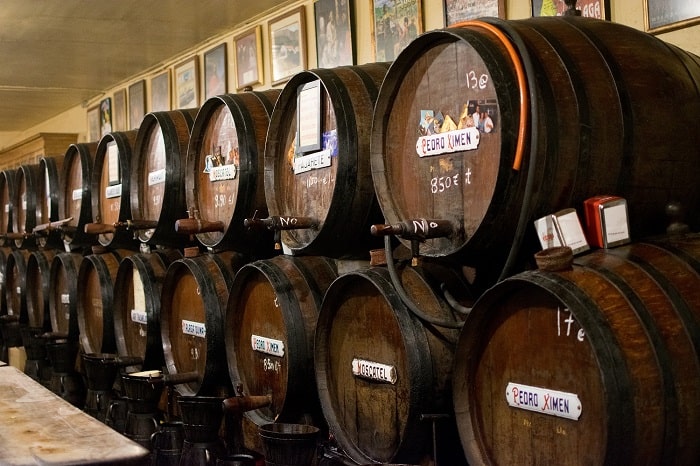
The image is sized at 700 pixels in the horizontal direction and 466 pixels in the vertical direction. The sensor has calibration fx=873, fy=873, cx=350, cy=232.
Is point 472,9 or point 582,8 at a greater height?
point 472,9

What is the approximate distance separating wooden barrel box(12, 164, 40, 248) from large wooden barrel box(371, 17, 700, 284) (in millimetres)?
4391

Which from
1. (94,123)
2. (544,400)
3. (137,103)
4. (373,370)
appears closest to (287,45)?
(137,103)

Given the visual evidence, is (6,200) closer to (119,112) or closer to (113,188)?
(119,112)

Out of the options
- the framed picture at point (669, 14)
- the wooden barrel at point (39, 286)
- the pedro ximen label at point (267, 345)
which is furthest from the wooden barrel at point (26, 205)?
the framed picture at point (669, 14)

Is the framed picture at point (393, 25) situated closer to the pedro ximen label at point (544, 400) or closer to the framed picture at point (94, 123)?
the pedro ximen label at point (544, 400)

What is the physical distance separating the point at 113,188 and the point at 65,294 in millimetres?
1135

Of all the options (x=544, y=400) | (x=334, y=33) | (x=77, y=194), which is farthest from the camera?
(x=77, y=194)

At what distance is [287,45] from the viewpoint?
5.40 metres

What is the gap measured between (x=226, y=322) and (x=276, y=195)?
58 centimetres

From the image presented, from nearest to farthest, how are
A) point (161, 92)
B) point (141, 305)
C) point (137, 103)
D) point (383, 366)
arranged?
point (383, 366) → point (141, 305) → point (161, 92) → point (137, 103)

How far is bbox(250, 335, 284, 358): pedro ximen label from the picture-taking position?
3.10 m

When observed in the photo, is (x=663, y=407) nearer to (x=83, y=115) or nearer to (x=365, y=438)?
(x=365, y=438)

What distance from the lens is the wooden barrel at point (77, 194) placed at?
16.6 feet

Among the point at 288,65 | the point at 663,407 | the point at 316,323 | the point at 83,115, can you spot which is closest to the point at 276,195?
the point at 316,323
